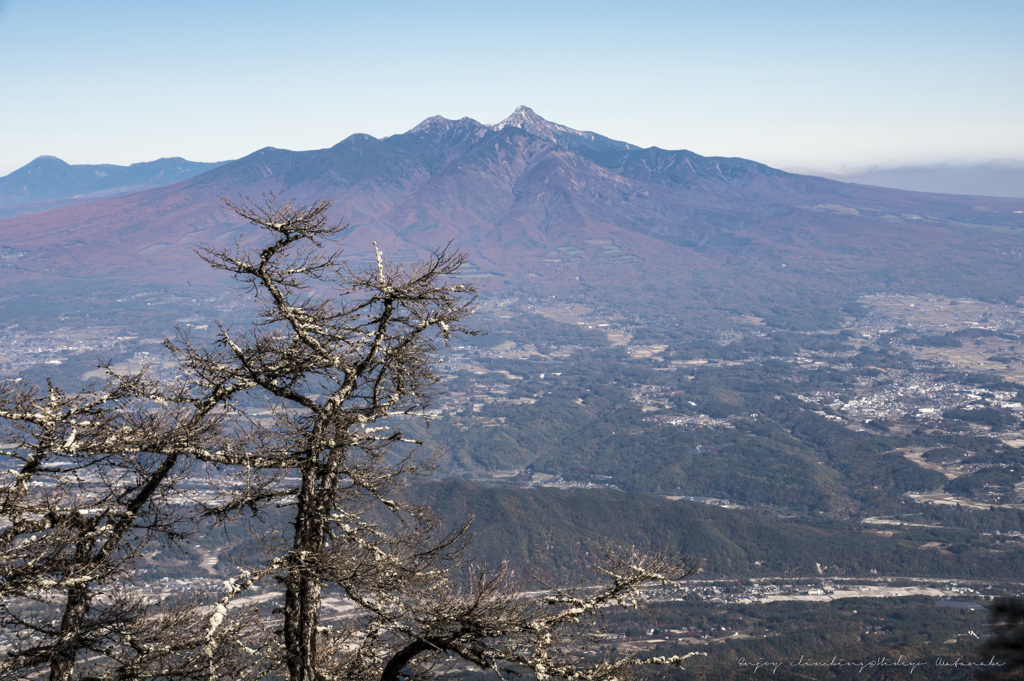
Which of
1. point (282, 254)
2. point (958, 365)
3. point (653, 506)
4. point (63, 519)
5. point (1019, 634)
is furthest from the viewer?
point (958, 365)

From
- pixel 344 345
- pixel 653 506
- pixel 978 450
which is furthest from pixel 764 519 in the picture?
pixel 344 345

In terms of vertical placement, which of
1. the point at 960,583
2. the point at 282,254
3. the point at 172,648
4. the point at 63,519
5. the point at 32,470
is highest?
the point at 282,254

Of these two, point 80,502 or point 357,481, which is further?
point 357,481

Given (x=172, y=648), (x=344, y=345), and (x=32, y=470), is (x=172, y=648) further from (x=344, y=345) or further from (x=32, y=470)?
(x=344, y=345)
